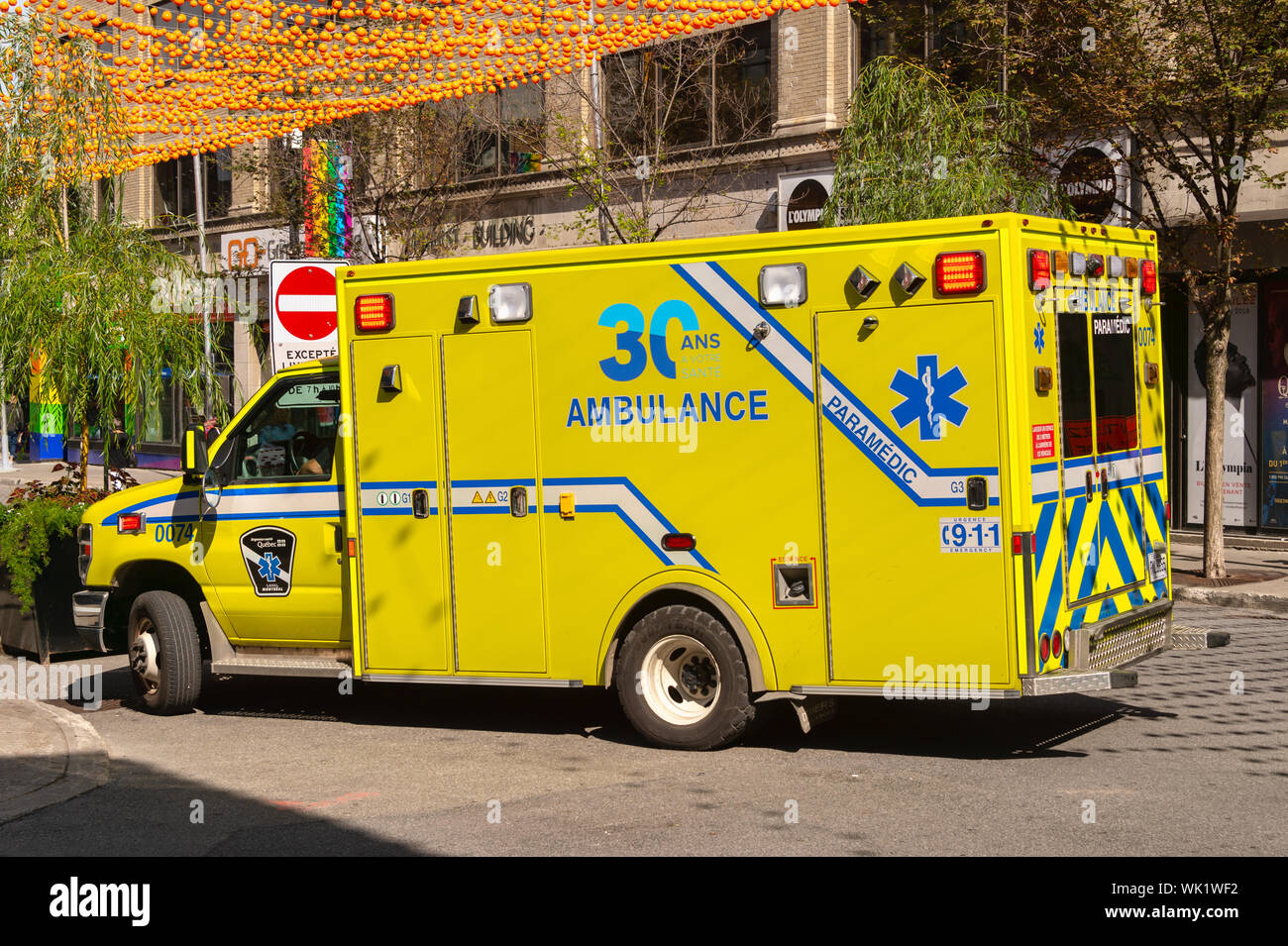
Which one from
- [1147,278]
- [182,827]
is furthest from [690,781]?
[1147,278]

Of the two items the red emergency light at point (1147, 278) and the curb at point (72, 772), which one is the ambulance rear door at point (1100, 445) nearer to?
the red emergency light at point (1147, 278)

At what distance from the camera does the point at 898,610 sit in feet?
26.4

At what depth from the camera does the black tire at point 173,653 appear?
10.2 meters

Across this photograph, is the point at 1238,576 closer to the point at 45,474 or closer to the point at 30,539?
the point at 30,539

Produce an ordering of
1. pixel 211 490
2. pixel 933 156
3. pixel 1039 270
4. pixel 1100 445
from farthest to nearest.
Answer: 1. pixel 933 156
2. pixel 211 490
3. pixel 1100 445
4. pixel 1039 270

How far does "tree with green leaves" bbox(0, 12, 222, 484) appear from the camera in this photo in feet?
45.6

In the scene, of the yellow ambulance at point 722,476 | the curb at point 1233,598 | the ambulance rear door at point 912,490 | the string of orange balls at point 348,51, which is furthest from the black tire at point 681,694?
the string of orange balls at point 348,51

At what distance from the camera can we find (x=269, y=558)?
32.7 ft

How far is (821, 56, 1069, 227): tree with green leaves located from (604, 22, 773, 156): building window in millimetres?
6211

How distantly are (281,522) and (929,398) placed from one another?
4.45 meters

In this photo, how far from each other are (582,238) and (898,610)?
18283 mm
